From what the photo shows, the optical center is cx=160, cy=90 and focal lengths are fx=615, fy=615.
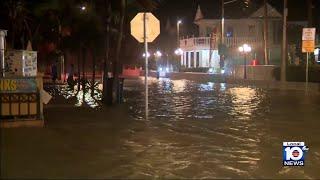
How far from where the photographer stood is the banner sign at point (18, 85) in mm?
14953

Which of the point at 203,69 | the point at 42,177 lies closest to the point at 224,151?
the point at 42,177

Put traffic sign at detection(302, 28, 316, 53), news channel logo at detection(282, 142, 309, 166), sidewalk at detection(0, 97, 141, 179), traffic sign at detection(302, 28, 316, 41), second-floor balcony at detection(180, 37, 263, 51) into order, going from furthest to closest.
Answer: second-floor balcony at detection(180, 37, 263, 51) < traffic sign at detection(302, 28, 316, 53) < traffic sign at detection(302, 28, 316, 41) < sidewalk at detection(0, 97, 141, 179) < news channel logo at detection(282, 142, 309, 166)

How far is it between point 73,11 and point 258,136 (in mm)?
22209

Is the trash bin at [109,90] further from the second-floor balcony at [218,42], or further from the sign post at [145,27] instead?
the second-floor balcony at [218,42]

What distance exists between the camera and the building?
67.0 meters

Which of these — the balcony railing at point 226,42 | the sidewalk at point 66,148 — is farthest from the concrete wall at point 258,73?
the sidewalk at point 66,148

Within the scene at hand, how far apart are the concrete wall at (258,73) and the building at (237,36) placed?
40.7ft

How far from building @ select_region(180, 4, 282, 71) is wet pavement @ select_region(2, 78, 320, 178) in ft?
152

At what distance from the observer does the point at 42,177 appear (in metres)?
9.16

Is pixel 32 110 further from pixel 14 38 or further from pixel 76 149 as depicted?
pixel 14 38

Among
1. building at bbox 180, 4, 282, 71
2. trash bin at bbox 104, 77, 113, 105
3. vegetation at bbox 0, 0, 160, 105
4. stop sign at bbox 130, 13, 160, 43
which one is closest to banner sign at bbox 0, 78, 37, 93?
stop sign at bbox 130, 13, 160, 43

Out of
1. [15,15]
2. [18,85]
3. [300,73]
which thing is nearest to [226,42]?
[300,73]

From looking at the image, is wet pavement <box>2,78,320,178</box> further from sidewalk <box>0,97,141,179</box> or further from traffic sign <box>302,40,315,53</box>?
traffic sign <box>302,40,315,53</box>

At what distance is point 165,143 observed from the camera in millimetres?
12930
